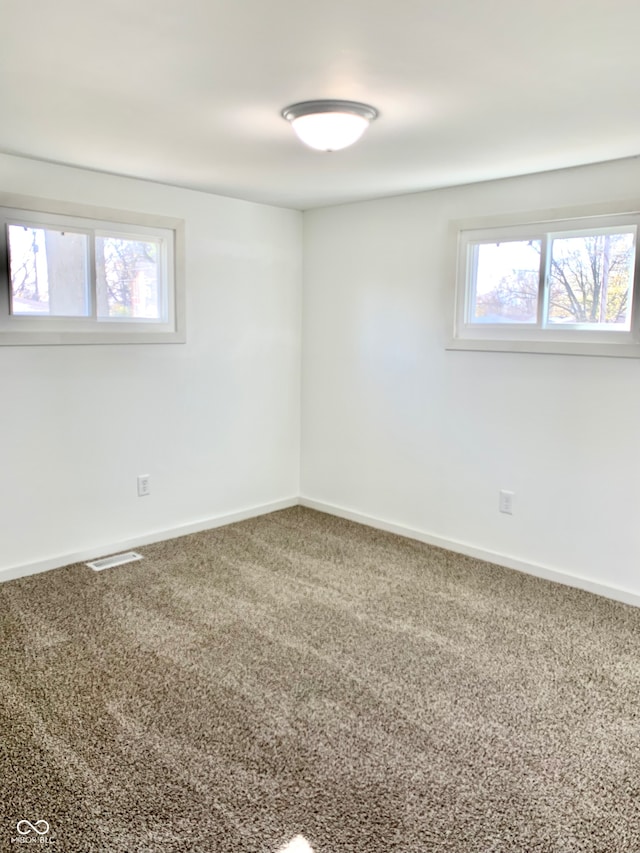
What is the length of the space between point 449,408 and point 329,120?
2070 millimetres

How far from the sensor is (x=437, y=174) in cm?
346

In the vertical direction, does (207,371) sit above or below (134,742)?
above

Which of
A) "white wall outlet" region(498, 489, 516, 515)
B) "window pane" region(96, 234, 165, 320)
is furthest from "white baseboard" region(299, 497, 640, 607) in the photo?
"window pane" region(96, 234, 165, 320)

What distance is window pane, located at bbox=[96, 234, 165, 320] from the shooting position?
370cm

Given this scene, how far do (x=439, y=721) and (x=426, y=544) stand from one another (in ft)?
6.19

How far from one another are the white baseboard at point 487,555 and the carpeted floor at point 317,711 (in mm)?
87

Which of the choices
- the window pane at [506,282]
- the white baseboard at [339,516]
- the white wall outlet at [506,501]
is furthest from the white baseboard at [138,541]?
the window pane at [506,282]

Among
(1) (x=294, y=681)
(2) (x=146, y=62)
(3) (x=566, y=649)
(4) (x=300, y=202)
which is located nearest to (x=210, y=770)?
(1) (x=294, y=681)

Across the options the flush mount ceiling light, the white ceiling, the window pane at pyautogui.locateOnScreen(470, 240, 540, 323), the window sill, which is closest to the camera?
the white ceiling

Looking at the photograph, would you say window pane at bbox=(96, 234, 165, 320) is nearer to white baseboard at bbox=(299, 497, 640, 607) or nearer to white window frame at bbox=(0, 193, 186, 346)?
white window frame at bbox=(0, 193, 186, 346)

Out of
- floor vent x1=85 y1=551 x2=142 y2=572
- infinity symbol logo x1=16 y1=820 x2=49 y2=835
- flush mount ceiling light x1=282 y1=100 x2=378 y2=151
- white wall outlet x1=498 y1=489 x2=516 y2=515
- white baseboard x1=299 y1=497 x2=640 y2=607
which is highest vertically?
flush mount ceiling light x1=282 y1=100 x2=378 y2=151

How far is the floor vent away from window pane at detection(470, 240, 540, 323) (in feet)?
8.24

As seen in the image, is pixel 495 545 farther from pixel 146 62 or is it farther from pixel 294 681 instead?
pixel 146 62

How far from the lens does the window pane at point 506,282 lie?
11.8 ft
